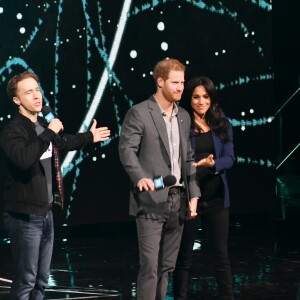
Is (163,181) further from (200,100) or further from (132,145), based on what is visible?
(200,100)

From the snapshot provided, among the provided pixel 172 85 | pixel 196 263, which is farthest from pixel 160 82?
pixel 196 263

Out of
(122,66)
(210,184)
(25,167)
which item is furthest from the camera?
(122,66)

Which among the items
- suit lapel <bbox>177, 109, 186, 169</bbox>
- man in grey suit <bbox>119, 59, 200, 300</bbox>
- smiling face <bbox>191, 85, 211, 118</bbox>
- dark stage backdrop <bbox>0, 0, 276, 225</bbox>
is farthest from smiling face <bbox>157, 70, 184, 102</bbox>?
dark stage backdrop <bbox>0, 0, 276, 225</bbox>

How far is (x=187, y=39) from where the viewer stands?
29.2 ft

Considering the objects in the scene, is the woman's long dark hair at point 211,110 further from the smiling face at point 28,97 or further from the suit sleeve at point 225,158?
the smiling face at point 28,97

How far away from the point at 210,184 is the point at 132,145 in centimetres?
79

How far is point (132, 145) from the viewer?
15.7 ft

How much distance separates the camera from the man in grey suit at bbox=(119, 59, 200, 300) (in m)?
4.83

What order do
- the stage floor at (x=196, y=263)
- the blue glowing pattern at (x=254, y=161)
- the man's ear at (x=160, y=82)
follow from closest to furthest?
1. the man's ear at (x=160, y=82)
2. the stage floor at (x=196, y=263)
3. the blue glowing pattern at (x=254, y=161)

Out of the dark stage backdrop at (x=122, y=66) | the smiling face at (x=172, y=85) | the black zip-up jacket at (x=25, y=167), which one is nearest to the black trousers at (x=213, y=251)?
the smiling face at (x=172, y=85)

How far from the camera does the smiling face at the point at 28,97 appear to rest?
4574mm

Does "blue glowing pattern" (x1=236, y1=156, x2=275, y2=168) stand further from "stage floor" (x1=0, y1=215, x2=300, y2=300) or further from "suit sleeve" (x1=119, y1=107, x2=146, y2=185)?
"suit sleeve" (x1=119, y1=107, x2=146, y2=185)

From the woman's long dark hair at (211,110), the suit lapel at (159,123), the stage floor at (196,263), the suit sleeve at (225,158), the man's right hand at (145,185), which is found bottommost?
the stage floor at (196,263)

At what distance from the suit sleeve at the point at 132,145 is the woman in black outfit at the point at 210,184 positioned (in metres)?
0.60
